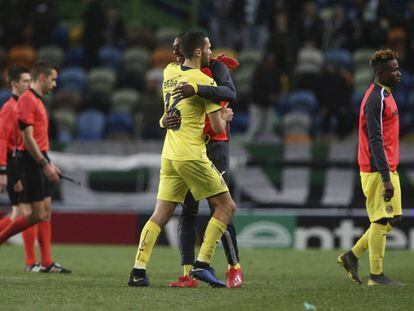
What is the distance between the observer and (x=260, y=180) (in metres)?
18.6

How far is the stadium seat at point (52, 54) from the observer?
23.4 metres

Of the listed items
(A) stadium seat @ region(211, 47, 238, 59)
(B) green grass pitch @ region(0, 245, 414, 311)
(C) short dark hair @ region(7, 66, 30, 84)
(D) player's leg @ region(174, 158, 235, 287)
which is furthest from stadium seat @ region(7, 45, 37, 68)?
(D) player's leg @ region(174, 158, 235, 287)

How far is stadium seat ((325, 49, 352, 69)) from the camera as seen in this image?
2169 centimetres

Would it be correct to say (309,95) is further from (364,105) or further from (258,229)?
(364,105)

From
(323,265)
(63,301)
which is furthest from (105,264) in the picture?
(63,301)

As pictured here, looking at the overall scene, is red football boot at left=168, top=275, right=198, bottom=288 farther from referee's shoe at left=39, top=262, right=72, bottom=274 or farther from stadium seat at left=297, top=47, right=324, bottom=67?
stadium seat at left=297, top=47, right=324, bottom=67

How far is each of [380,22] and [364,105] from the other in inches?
459

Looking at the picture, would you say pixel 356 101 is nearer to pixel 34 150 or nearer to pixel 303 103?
pixel 303 103

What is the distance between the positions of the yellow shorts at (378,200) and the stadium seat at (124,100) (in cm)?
1126

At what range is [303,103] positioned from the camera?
65.9 ft

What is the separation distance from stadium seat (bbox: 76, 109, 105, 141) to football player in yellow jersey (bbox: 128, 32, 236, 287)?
35.6 ft

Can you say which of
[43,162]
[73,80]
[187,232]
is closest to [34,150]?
[43,162]

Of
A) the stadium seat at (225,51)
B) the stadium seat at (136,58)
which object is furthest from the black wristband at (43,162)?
the stadium seat at (136,58)

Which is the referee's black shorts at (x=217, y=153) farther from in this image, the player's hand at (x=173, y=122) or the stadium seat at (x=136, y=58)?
the stadium seat at (x=136, y=58)
